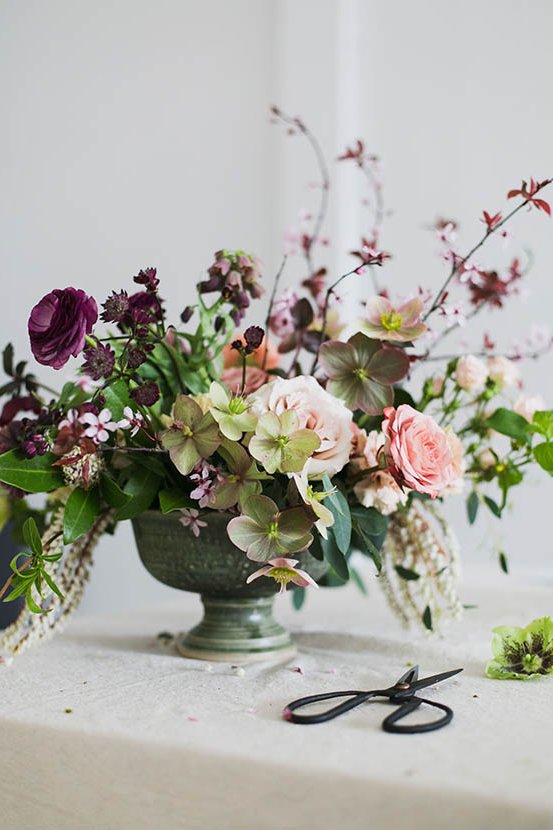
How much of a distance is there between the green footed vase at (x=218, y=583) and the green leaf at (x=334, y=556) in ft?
0.17

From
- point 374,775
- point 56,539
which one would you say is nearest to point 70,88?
point 56,539

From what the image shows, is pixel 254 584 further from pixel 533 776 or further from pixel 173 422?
pixel 533 776

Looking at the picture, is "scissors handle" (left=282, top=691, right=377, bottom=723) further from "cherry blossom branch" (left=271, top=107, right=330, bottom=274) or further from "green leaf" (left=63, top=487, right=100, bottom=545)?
"cherry blossom branch" (left=271, top=107, right=330, bottom=274)

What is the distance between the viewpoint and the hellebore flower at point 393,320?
851 millimetres

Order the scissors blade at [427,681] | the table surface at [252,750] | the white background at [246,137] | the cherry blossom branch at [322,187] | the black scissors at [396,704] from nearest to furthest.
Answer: the table surface at [252,750] < the black scissors at [396,704] < the scissors blade at [427,681] < the cherry blossom branch at [322,187] < the white background at [246,137]

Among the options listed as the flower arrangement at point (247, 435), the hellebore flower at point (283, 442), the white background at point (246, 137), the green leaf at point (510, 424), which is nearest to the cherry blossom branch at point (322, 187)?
the white background at point (246, 137)

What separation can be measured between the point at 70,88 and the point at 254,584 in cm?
99

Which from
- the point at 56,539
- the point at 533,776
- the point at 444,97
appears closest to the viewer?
the point at 533,776

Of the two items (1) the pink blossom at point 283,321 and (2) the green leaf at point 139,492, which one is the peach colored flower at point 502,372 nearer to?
(1) the pink blossom at point 283,321

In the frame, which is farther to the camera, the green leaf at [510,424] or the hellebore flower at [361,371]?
the green leaf at [510,424]

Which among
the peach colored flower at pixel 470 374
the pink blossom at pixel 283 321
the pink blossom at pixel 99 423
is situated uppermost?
the pink blossom at pixel 283 321

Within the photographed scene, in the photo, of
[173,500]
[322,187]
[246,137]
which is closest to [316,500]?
[173,500]

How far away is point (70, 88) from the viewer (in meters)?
1.54

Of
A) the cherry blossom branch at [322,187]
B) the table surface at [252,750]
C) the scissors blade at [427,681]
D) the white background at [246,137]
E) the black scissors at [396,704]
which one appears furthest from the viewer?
the white background at [246,137]
